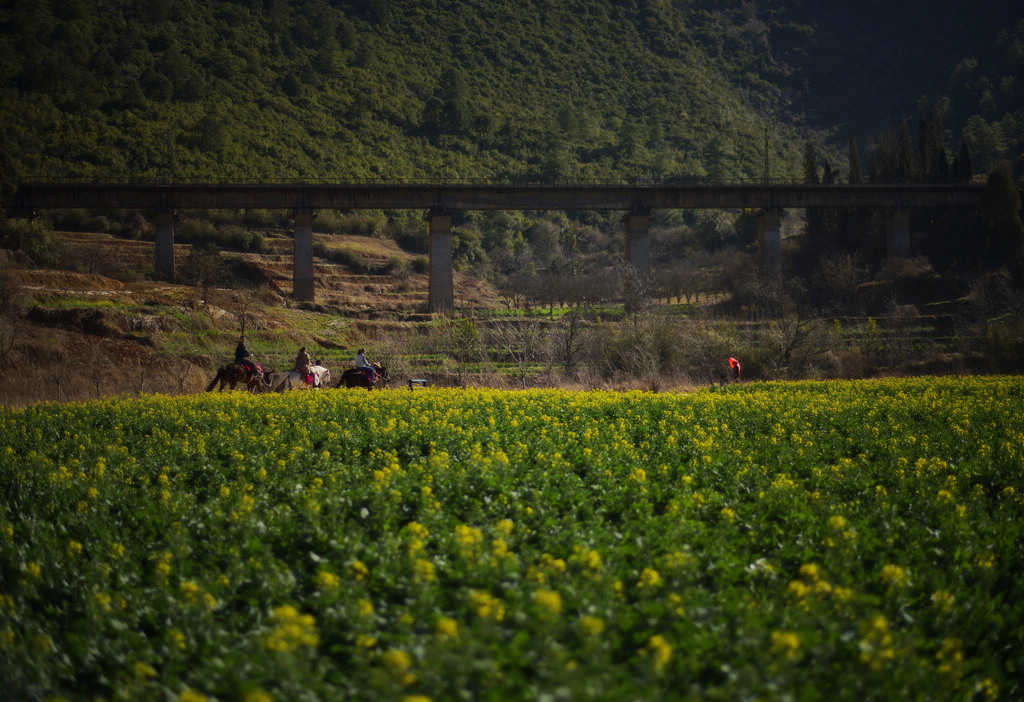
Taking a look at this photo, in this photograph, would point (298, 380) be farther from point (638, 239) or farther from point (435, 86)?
point (435, 86)

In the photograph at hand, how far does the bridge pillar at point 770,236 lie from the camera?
225 ft

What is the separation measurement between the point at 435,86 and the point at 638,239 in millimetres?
71179

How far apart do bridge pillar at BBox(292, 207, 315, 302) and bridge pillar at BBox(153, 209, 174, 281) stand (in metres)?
8.32

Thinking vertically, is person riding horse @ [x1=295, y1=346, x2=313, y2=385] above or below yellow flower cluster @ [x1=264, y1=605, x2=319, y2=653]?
below

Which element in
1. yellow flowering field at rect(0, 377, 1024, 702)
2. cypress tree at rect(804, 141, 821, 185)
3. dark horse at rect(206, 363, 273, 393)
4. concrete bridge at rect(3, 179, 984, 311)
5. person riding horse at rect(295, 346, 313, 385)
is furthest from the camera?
cypress tree at rect(804, 141, 821, 185)

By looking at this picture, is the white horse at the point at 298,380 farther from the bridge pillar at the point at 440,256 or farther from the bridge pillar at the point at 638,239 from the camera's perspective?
the bridge pillar at the point at 638,239

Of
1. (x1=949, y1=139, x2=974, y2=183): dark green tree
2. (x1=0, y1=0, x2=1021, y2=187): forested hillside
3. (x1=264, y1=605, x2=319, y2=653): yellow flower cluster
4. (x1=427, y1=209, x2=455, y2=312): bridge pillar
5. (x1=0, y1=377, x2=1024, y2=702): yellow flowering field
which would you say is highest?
(x1=0, y1=0, x2=1021, y2=187): forested hillside

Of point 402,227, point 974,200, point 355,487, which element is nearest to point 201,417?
point 355,487

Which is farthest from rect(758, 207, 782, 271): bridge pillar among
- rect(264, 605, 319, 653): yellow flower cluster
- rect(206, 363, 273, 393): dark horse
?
rect(264, 605, 319, 653): yellow flower cluster

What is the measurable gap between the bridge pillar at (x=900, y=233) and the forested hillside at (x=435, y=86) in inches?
Answer: 1734

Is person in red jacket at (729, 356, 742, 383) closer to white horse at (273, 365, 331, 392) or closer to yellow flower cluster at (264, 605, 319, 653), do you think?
white horse at (273, 365, 331, 392)

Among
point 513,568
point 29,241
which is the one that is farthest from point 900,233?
point 513,568

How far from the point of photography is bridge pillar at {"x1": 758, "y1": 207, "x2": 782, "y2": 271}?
225 ft

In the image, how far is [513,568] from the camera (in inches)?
243
